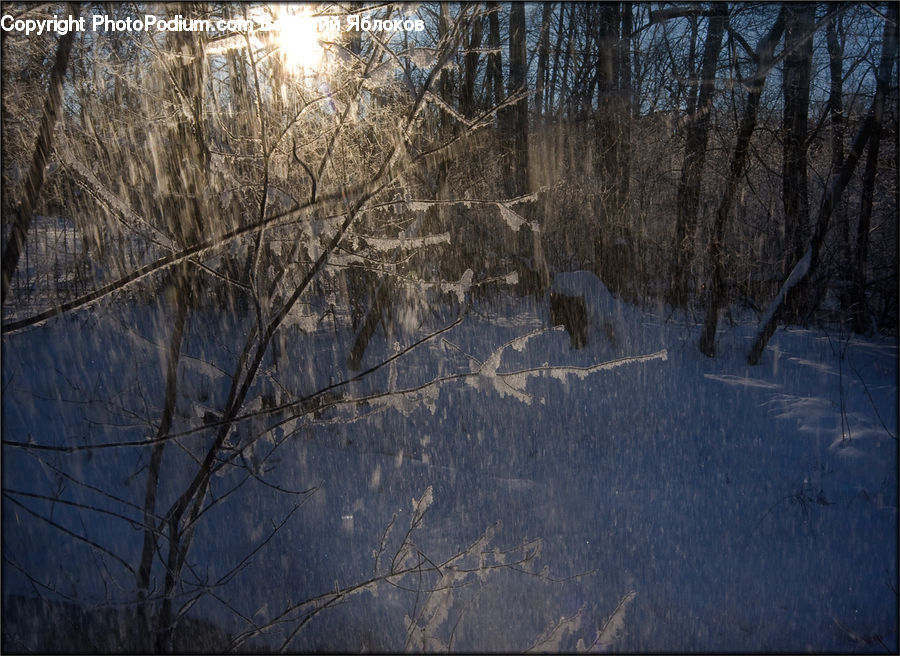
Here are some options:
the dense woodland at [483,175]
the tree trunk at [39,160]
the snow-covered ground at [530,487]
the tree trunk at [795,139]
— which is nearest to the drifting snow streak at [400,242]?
the dense woodland at [483,175]

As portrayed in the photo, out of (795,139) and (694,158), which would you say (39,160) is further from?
(795,139)

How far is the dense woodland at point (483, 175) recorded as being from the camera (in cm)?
195

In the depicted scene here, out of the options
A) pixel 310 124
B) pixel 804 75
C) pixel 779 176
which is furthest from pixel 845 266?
pixel 310 124

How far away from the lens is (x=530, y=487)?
525 centimetres

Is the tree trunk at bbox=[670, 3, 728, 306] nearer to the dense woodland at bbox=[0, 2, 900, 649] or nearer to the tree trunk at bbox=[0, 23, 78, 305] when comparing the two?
the dense woodland at bbox=[0, 2, 900, 649]

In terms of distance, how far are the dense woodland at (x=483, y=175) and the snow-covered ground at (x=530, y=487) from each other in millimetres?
326

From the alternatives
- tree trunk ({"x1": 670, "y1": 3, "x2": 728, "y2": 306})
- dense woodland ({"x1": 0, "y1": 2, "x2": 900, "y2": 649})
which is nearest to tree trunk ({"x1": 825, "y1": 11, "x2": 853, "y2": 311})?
dense woodland ({"x1": 0, "y1": 2, "x2": 900, "y2": 649})

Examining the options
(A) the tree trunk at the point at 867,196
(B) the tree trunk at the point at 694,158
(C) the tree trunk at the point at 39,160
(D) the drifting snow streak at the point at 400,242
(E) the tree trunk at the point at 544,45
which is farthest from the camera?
(E) the tree trunk at the point at 544,45

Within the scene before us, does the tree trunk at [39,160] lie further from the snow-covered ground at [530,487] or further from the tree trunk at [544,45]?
the tree trunk at [544,45]

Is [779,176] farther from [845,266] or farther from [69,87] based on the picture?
[69,87]

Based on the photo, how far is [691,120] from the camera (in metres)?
7.65

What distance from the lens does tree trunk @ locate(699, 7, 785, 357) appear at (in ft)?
22.4

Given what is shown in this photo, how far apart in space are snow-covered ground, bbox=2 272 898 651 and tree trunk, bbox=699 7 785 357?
543 mm

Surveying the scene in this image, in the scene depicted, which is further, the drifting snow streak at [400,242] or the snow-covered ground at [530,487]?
the snow-covered ground at [530,487]
